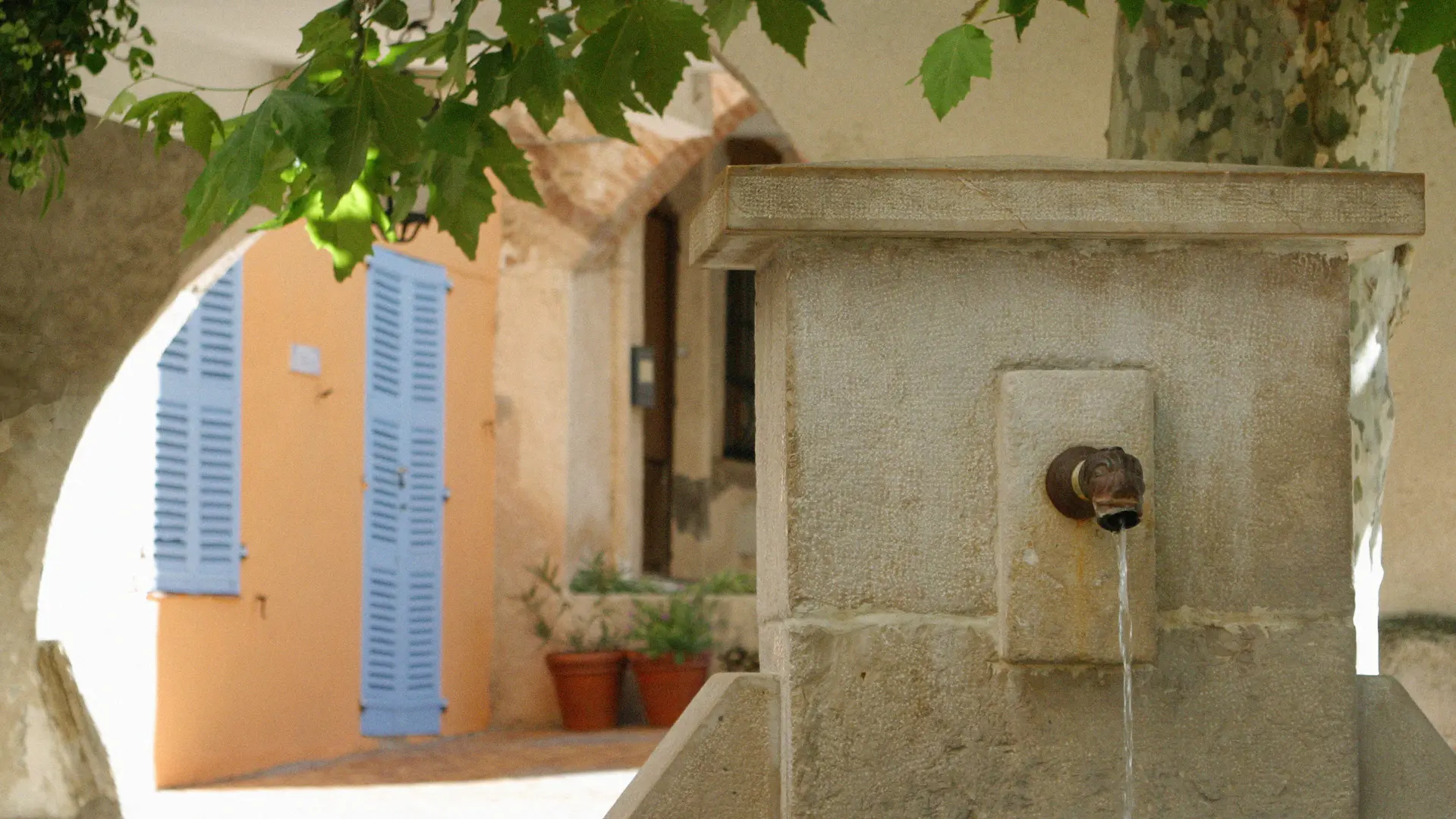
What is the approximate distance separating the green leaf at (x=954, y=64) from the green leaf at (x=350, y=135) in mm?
969

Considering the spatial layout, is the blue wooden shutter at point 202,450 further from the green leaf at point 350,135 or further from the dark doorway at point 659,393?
the green leaf at point 350,135

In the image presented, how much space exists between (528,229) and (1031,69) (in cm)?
717

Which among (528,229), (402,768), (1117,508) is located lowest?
(402,768)

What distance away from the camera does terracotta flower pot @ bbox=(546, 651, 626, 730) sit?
40.6 ft

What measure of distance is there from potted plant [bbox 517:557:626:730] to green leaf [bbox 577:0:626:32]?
9.33 metres

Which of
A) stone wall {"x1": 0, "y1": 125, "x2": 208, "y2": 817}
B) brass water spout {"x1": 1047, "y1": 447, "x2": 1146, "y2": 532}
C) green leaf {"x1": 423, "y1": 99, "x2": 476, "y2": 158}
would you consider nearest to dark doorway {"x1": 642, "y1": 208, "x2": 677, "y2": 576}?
stone wall {"x1": 0, "y1": 125, "x2": 208, "y2": 817}

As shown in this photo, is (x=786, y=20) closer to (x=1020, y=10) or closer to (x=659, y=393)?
(x=1020, y=10)

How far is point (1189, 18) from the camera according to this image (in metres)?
4.00

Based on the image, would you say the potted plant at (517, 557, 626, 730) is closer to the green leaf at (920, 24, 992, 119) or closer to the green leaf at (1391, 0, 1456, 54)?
the green leaf at (920, 24, 992, 119)

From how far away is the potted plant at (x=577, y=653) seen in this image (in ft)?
40.7

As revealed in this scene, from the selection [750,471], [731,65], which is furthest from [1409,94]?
[750,471]

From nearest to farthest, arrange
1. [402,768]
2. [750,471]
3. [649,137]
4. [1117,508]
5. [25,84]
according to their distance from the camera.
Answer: [1117,508], [25,84], [402,768], [649,137], [750,471]

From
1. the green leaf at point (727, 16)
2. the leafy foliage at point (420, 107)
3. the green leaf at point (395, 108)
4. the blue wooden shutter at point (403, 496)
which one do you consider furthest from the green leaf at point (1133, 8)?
the blue wooden shutter at point (403, 496)

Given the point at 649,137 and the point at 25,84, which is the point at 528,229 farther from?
the point at 25,84
